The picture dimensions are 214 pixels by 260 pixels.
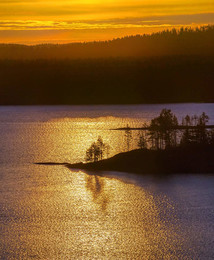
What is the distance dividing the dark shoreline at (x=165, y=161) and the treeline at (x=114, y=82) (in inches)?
3352

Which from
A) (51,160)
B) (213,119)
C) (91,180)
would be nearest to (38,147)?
(51,160)

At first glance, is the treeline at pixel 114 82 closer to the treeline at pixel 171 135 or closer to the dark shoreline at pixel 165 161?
the treeline at pixel 171 135

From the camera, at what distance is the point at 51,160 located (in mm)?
38969

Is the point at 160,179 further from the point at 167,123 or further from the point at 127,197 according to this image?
the point at 167,123

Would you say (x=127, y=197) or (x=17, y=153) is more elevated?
(x=17, y=153)

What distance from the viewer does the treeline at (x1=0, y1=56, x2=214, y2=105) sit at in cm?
11819

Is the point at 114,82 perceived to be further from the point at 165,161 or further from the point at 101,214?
the point at 101,214

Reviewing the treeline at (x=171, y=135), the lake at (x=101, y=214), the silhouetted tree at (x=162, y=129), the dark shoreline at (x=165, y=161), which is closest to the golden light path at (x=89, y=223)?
the lake at (x=101, y=214)

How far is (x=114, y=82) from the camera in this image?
117188 millimetres

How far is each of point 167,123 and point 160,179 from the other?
28.1ft

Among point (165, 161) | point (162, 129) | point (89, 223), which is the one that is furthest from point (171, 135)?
point (89, 223)

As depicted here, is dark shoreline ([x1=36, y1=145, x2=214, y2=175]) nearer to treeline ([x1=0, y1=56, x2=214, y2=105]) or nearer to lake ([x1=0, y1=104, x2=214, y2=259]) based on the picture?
lake ([x1=0, y1=104, x2=214, y2=259])

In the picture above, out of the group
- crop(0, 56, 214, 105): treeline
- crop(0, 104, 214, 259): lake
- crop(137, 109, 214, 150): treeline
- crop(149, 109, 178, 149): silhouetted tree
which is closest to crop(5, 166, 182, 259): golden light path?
crop(0, 104, 214, 259): lake

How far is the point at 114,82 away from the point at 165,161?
3429 inches
